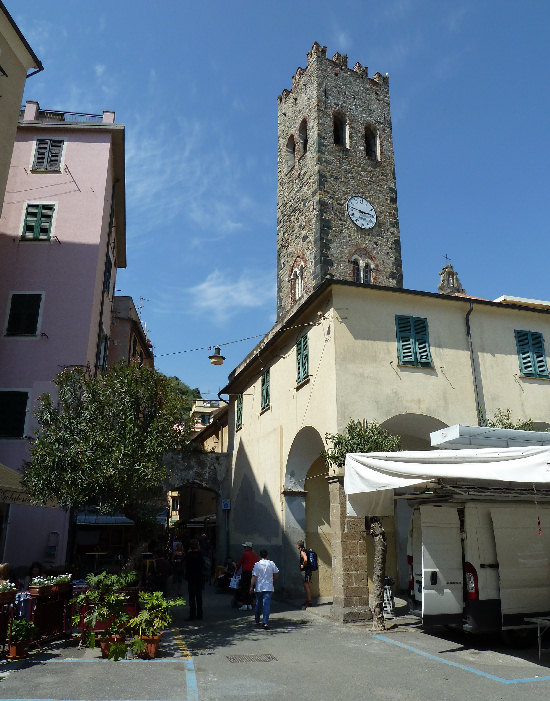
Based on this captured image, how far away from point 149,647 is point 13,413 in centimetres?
991

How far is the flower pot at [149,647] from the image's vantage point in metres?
8.32

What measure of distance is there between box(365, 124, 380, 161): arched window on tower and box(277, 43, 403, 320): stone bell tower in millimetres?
53

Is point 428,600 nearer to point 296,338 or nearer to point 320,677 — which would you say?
point 320,677

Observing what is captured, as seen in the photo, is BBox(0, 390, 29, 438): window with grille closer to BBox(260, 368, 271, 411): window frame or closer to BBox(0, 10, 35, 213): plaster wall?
BBox(0, 10, 35, 213): plaster wall

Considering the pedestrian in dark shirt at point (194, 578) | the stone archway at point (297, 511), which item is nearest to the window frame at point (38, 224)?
the stone archway at point (297, 511)

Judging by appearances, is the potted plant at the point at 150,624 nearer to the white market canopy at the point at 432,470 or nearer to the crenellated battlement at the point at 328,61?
the white market canopy at the point at 432,470

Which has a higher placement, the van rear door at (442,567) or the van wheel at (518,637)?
the van rear door at (442,567)

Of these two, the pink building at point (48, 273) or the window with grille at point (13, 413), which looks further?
the window with grille at point (13, 413)

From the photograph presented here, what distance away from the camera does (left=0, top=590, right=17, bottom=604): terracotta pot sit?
8.03 metres

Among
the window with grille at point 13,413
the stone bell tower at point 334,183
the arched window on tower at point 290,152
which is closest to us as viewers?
the window with grille at point 13,413

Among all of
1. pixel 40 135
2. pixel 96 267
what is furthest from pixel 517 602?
pixel 40 135

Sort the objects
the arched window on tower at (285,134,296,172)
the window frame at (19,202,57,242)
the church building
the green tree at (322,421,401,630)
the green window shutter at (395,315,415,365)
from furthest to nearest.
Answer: the arched window on tower at (285,134,296,172) < the window frame at (19,202,57,242) < the green window shutter at (395,315,415,365) < the church building < the green tree at (322,421,401,630)

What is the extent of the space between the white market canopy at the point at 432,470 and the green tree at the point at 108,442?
3793 mm

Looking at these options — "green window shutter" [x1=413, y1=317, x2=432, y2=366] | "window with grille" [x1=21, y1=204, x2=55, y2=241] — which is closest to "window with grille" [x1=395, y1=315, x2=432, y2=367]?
"green window shutter" [x1=413, y1=317, x2=432, y2=366]
